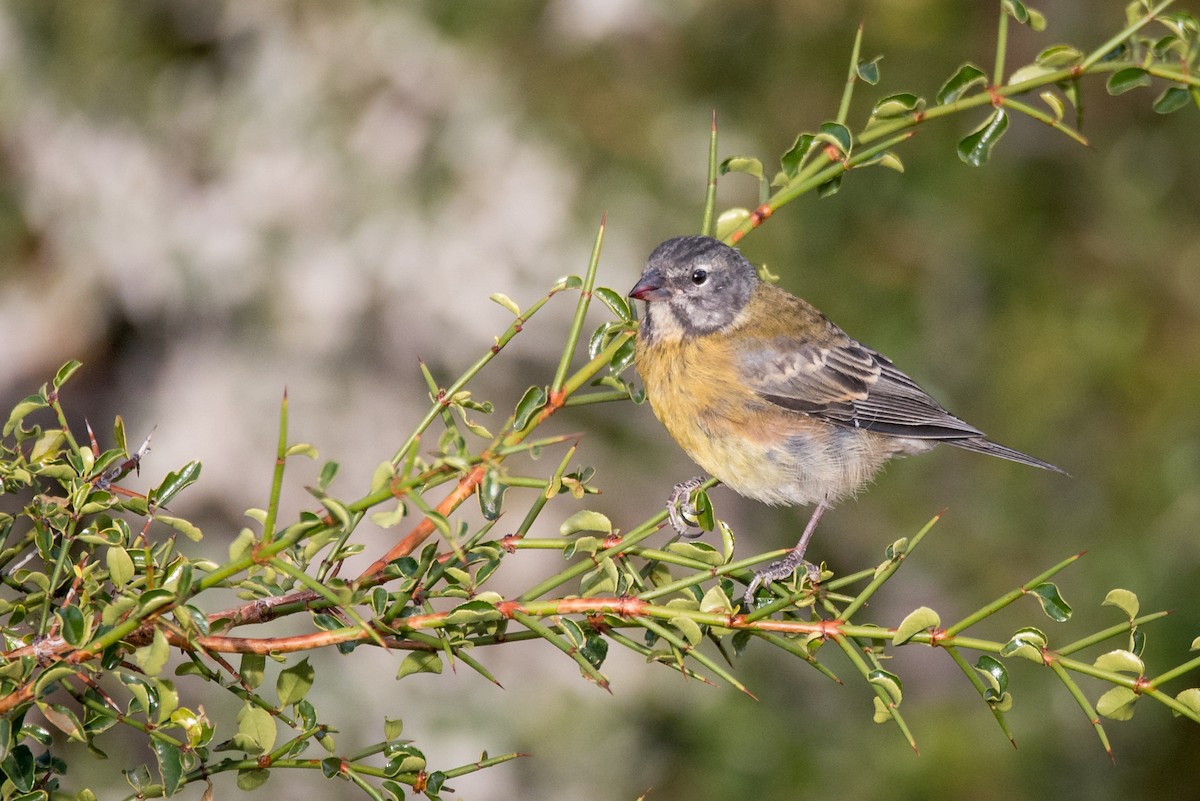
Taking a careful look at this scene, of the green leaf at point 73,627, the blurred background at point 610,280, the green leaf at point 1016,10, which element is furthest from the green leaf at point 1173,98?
the blurred background at point 610,280

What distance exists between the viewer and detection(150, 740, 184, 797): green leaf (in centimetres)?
184

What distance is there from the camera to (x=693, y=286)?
13.4ft

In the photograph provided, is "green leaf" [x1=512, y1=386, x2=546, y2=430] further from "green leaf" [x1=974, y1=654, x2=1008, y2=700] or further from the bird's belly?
the bird's belly

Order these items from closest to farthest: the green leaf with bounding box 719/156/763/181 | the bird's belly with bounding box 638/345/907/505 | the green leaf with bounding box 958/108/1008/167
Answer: the green leaf with bounding box 958/108/1008/167 → the green leaf with bounding box 719/156/763/181 → the bird's belly with bounding box 638/345/907/505

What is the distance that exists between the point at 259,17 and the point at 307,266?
1167 millimetres

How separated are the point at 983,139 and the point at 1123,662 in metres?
0.95

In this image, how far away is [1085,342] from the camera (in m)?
5.98

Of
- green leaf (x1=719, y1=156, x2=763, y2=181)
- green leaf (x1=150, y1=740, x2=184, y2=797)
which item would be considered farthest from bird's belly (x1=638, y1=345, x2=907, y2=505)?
green leaf (x1=150, y1=740, x2=184, y2=797)

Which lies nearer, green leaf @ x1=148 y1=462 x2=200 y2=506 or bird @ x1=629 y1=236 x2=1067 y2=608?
green leaf @ x1=148 y1=462 x2=200 y2=506

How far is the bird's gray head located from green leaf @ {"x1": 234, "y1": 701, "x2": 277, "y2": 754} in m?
2.24

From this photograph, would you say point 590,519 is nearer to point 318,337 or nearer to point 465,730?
point 318,337

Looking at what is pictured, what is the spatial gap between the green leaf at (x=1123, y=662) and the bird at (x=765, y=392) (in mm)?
1764

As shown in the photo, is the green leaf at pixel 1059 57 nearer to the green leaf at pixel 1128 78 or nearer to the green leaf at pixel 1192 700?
the green leaf at pixel 1128 78

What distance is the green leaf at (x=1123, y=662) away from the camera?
184 cm
